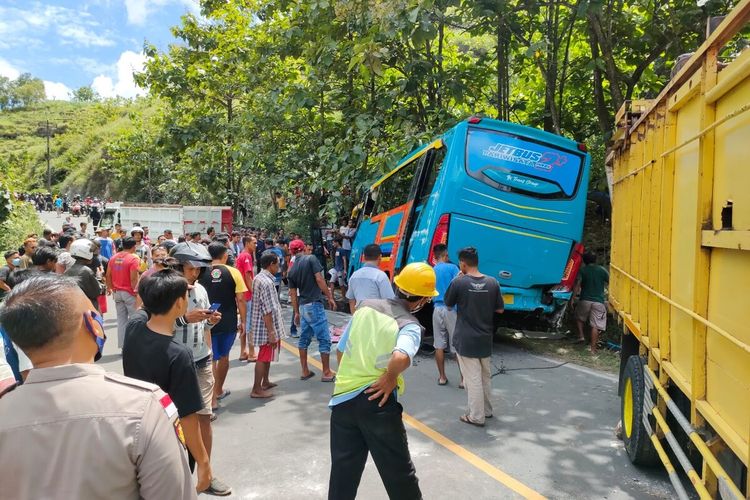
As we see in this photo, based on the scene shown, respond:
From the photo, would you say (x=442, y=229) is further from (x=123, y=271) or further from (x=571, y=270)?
(x=123, y=271)

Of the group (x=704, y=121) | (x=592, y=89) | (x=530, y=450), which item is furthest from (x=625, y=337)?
(x=592, y=89)

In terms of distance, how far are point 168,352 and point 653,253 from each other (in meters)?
3.10

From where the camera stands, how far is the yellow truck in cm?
212

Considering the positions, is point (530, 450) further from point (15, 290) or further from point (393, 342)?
point (15, 290)

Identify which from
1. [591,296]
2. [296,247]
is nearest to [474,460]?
[296,247]

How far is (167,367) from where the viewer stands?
9.29ft

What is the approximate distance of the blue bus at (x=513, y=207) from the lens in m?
7.01

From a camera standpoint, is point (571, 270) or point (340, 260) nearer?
point (571, 270)

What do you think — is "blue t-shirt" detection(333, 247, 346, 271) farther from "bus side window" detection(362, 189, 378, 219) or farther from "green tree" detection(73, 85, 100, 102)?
"green tree" detection(73, 85, 100, 102)

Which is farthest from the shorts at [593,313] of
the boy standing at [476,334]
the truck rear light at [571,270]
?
the boy standing at [476,334]

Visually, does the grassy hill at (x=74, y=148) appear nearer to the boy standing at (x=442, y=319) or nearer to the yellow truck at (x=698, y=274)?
the boy standing at (x=442, y=319)

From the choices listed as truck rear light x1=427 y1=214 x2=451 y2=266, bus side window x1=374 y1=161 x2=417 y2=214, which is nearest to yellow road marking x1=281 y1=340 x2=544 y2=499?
truck rear light x1=427 y1=214 x2=451 y2=266

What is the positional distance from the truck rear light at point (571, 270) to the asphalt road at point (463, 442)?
52.4 inches

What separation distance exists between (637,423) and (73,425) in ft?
12.2
